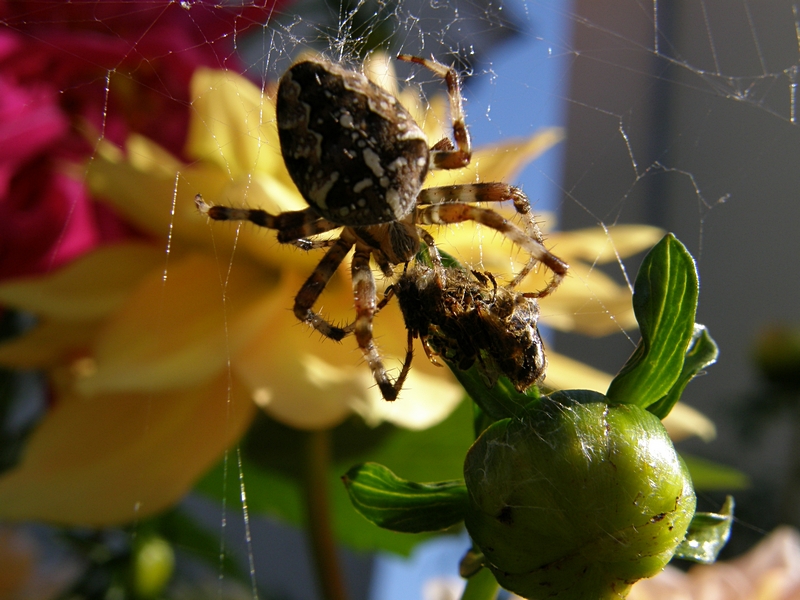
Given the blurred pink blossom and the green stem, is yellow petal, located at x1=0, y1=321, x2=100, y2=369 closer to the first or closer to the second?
the green stem

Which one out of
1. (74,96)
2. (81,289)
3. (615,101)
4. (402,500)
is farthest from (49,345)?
(615,101)

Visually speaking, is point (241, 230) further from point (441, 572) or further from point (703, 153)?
point (703, 153)

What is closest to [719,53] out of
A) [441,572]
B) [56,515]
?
[441,572]

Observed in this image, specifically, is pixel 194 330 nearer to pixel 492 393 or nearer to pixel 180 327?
pixel 180 327

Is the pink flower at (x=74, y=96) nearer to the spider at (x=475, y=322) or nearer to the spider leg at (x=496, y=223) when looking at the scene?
the spider leg at (x=496, y=223)

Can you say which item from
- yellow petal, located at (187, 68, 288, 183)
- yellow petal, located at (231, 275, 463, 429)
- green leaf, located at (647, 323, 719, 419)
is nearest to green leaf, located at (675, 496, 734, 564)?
green leaf, located at (647, 323, 719, 419)

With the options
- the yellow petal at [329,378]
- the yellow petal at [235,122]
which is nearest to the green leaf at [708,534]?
the yellow petal at [329,378]
